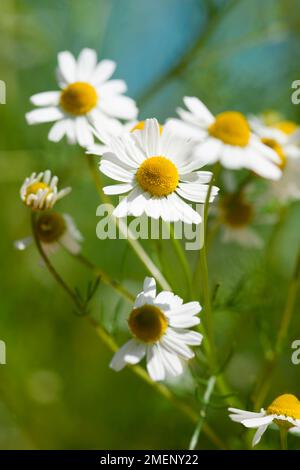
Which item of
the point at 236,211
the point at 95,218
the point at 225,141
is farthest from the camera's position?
the point at 95,218

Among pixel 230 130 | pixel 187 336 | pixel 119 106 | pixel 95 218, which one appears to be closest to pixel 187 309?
pixel 187 336

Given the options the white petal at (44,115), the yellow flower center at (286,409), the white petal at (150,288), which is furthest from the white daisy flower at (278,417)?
the white petal at (44,115)

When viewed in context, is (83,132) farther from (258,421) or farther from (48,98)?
(258,421)

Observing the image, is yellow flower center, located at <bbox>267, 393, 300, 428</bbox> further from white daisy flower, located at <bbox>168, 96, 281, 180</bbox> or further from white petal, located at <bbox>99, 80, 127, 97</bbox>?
white petal, located at <bbox>99, 80, 127, 97</bbox>

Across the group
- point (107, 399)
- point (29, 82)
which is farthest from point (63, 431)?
point (29, 82)

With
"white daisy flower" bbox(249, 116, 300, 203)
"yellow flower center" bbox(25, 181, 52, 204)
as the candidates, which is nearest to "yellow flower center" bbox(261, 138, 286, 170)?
"white daisy flower" bbox(249, 116, 300, 203)

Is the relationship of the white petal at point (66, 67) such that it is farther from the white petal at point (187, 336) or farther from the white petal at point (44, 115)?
the white petal at point (187, 336)
